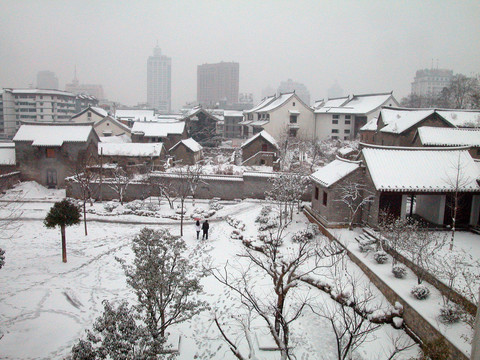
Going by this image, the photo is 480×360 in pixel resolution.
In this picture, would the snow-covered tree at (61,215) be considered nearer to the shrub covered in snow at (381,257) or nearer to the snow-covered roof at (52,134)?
the shrub covered in snow at (381,257)

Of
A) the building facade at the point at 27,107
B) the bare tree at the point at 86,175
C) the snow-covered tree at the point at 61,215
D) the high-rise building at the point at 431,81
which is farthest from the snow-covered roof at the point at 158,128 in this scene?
the high-rise building at the point at 431,81

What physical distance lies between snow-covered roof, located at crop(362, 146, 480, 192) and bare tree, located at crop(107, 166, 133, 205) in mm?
15660

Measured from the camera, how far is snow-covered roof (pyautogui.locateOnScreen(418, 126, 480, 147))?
2167cm

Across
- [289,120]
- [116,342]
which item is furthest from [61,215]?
[289,120]

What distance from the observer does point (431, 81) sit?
53875 millimetres

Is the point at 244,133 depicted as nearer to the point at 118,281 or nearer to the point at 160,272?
the point at 118,281

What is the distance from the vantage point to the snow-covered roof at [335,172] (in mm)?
Answer: 16312

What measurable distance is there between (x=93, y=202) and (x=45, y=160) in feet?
24.1

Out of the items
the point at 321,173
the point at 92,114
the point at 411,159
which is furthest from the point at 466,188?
the point at 92,114

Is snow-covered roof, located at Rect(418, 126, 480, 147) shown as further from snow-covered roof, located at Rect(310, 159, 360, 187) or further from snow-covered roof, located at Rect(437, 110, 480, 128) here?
snow-covered roof, located at Rect(310, 159, 360, 187)

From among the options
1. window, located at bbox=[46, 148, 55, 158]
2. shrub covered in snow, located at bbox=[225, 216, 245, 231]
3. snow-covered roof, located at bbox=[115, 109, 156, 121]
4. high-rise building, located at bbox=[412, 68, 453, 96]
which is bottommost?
shrub covered in snow, located at bbox=[225, 216, 245, 231]

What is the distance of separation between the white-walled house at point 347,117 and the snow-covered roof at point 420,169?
22.9 m

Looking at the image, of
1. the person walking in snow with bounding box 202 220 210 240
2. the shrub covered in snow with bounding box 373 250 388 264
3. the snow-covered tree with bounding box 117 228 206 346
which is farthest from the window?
the shrub covered in snow with bounding box 373 250 388 264

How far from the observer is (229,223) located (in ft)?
64.9
